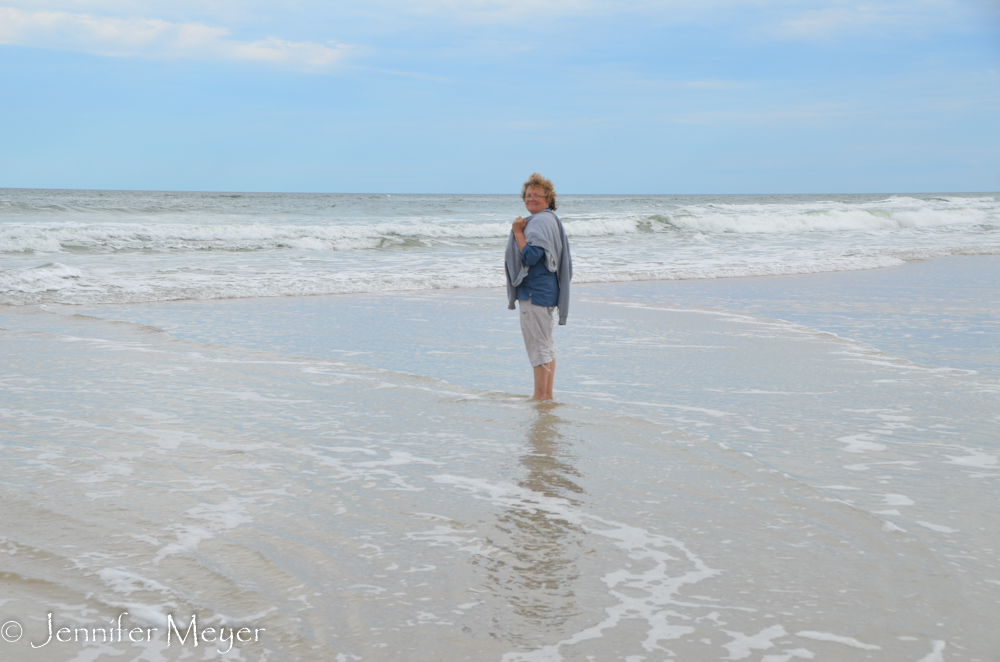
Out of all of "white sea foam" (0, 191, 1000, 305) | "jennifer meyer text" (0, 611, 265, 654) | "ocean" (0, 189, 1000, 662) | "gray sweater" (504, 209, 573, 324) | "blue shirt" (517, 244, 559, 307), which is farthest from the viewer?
"white sea foam" (0, 191, 1000, 305)

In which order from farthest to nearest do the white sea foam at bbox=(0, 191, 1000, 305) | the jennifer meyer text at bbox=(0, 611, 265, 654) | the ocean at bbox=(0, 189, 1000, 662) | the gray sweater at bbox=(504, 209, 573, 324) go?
the white sea foam at bbox=(0, 191, 1000, 305), the gray sweater at bbox=(504, 209, 573, 324), the ocean at bbox=(0, 189, 1000, 662), the jennifer meyer text at bbox=(0, 611, 265, 654)

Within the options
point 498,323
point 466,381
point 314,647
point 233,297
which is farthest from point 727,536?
point 233,297

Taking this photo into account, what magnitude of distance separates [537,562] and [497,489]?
3.03 feet

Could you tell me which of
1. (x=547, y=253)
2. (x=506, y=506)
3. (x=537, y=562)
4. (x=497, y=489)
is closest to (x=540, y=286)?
(x=547, y=253)

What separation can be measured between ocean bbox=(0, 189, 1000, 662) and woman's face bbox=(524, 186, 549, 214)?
4.65 ft

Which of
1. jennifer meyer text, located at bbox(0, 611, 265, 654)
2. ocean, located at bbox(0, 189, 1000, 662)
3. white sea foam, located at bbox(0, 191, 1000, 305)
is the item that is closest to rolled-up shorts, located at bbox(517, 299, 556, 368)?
ocean, located at bbox(0, 189, 1000, 662)

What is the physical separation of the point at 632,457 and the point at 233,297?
9866mm

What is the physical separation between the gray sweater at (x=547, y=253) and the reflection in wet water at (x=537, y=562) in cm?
183

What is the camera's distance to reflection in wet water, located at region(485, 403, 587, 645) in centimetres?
280

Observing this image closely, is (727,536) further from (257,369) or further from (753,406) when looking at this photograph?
(257,369)

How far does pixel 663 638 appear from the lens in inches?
107

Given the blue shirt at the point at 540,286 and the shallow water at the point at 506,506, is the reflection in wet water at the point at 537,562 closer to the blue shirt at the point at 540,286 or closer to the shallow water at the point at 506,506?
the shallow water at the point at 506,506

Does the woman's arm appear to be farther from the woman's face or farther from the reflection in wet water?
the reflection in wet water

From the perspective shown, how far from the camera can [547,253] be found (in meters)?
5.96
